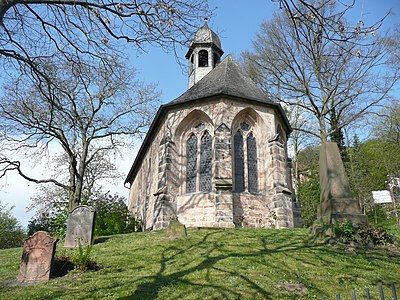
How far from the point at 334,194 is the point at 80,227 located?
8.10m

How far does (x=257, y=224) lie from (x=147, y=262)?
6.79m

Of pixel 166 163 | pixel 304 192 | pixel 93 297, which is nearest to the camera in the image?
pixel 93 297

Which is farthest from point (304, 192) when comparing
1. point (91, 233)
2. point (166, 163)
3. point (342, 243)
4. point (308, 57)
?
point (91, 233)

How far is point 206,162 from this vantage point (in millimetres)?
15078

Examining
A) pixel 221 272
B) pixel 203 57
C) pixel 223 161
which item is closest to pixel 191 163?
pixel 223 161

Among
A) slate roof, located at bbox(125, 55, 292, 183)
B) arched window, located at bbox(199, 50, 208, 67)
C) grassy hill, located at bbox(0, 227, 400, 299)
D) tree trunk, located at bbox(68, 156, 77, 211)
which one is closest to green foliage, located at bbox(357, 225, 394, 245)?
grassy hill, located at bbox(0, 227, 400, 299)

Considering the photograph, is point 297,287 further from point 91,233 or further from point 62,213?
point 62,213

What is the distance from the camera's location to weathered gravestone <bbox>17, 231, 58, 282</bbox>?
7047 mm

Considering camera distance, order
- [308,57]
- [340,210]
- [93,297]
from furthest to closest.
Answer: [308,57] < [340,210] < [93,297]

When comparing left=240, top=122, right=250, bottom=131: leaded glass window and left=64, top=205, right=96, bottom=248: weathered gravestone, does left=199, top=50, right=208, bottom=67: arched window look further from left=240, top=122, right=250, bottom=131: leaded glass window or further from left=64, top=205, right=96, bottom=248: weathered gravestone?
left=64, top=205, right=96, bottom=248: weathered gravestone

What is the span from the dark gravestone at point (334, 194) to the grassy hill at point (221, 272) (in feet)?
3.57

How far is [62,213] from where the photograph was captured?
2028 centimetres

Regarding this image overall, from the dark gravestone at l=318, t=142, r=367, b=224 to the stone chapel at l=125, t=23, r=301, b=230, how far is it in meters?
3.03

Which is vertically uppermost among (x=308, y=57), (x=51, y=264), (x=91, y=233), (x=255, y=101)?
(x=308, y=57)
